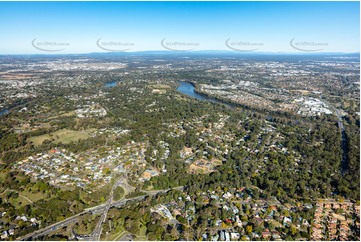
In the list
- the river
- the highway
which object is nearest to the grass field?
the highway

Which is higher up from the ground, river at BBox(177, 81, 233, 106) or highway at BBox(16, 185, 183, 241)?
highway at BBox(16, 185, 183, 241)

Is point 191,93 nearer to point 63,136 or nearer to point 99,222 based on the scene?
point 63,136

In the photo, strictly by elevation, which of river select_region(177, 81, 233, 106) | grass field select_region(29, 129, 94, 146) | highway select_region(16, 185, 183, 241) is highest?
grass field select_region(29, 129, 94, 146)

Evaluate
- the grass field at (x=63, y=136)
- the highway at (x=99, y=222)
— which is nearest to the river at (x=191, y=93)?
the grass field at (x=63, y=136)

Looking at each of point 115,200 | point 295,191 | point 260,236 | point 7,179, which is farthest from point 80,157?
point 295,191

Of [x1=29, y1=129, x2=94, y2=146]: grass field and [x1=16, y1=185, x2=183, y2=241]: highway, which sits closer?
[x1=16, y1=185, x2=183, y2=241]: highway

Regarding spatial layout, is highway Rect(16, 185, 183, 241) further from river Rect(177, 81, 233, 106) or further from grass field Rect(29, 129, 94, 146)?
river Rect(177, 81, 233, 106)

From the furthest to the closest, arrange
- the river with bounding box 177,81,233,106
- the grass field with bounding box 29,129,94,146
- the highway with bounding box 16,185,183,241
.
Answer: the river with bounding box 177,81,233,106 < the grass field with bounding box 29,129,94,146 < the highway with bounding box 16,185,183,241

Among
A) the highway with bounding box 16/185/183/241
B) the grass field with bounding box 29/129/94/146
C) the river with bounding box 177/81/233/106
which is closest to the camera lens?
the highway with bounding box 16/185/183/241
